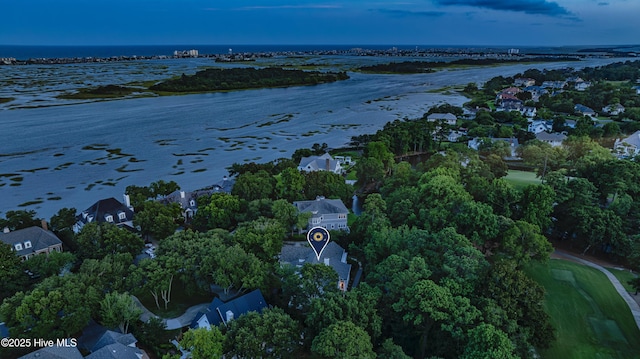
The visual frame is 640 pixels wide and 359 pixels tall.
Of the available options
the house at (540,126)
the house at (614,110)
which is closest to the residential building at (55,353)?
the house at (540,126)

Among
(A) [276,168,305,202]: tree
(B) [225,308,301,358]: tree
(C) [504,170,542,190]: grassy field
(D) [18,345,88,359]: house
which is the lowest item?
(D) [18,345,88,359]: house

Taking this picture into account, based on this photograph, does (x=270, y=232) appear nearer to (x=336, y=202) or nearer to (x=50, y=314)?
(x=336, y=202)

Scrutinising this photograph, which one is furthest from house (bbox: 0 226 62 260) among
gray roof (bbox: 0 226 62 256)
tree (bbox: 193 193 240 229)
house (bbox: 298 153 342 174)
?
house (bbox: 298 153 342 174)

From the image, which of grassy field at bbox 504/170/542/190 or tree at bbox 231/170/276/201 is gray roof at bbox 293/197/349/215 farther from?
grassy field at bbox 504/170/542/190

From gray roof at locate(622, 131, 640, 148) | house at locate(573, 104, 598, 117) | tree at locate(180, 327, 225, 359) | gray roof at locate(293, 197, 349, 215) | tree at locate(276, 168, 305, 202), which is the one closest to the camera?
tree at locate(180, 327, 225, 359)

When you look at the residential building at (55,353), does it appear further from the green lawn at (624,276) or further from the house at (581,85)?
the house at (581,85)

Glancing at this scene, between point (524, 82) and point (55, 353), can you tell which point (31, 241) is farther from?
point (524, 82)
